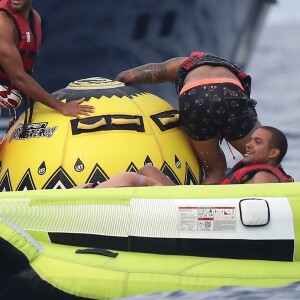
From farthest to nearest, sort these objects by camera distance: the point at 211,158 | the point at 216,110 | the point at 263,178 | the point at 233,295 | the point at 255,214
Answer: the point at 211,158, the point at 216,110, the point at 263,178, the point at 255,214, the point at 233,295

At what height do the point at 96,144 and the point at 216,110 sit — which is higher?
the point at 216,110

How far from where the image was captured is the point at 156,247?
680cm

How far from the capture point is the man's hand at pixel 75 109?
8.03m

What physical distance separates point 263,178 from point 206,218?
757 mm

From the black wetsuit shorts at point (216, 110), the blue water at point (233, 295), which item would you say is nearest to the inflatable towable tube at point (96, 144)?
the black wetsuit shorts at point (216, 110)

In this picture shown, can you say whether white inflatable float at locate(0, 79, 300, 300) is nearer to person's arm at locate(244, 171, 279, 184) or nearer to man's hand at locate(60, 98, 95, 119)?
person's arm at locate(244, 171, 279, 184)

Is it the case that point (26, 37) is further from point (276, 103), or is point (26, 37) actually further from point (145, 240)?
point (276, 103)

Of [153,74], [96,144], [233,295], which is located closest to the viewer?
[233,295]

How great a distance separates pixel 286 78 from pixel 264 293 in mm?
30069

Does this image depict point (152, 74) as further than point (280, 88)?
No

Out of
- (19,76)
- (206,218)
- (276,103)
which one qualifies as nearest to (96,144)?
(19,76)

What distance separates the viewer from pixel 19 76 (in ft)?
26.1

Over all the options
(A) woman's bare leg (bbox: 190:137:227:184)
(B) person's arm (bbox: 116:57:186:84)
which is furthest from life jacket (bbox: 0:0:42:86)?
(A) woman's bare leg (bbox: 190:137:227:184)

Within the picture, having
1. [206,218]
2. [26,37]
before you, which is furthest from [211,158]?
[26,37]
